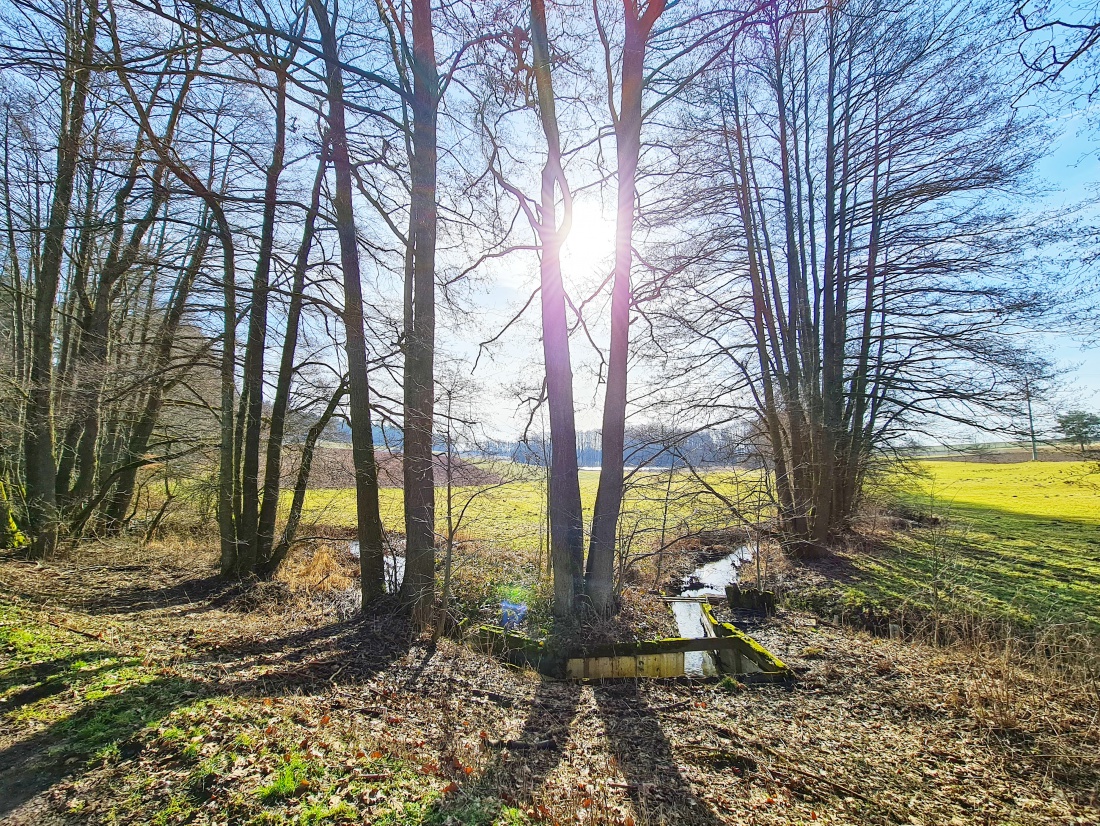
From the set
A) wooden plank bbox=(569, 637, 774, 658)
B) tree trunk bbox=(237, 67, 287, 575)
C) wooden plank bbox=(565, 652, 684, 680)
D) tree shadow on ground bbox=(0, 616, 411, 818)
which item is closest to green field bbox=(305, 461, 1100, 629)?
tree trunk bbox=(237, 67, 287, 575)

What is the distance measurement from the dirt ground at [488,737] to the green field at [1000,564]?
2.44 m

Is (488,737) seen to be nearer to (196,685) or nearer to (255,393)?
(196,685)

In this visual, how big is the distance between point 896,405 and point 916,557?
145 inches

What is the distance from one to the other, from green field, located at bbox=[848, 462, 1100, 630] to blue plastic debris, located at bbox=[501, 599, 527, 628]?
5.84 meters

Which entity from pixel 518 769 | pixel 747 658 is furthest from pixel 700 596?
pixel 518 769

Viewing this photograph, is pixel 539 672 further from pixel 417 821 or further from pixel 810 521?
pixel 810 521

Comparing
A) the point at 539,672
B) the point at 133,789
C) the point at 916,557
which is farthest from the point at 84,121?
the point at 916,557

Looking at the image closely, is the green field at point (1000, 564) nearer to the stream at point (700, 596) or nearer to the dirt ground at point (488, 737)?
the dirt ground at point (488, 737)

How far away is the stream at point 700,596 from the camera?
22.1 ft

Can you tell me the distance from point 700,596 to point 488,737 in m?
7.06

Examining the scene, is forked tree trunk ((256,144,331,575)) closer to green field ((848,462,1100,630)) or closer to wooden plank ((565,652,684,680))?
wooden plank ((565,652,684,680))

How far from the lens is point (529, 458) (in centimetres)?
849

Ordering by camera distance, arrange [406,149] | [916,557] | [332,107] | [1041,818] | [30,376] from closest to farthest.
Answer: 1. [1041,818]
2. [332,107]
3. [406,149]
4. [30,376]
5. [916,557]

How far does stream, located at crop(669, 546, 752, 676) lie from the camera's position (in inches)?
265
